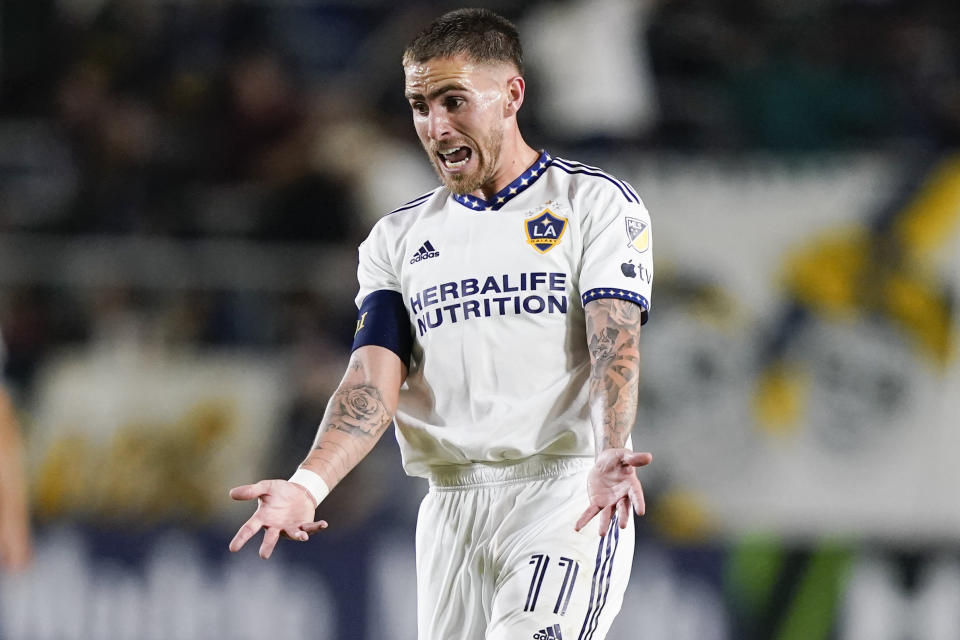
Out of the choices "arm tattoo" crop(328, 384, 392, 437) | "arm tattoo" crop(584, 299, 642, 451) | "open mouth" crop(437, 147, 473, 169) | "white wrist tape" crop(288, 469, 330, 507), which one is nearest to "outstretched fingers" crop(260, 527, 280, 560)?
"white wrist tape" crop(288, 469, 330, 507)

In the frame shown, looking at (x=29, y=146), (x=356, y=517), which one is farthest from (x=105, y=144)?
(x=356, y=517)

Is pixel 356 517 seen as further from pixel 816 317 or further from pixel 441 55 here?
pixel 441 55

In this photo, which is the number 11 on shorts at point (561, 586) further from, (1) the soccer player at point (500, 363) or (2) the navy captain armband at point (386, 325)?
(2) the navy captain armband at point (386, 325)

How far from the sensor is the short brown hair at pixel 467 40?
484cm

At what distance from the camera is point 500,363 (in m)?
4.91

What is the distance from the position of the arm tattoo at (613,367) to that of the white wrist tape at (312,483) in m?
0.92

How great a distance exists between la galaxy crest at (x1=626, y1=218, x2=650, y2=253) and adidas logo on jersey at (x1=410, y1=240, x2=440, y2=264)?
27.0 inches

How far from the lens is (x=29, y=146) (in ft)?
38.6

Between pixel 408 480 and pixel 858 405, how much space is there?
10.2 feet

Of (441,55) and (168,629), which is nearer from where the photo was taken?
(441,55)

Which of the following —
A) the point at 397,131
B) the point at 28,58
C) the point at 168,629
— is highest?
the point at 28,58

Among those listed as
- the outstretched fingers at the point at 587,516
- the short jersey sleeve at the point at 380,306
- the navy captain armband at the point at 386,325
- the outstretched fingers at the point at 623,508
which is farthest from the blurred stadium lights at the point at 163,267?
the outstretched fingers at the point at 623,508

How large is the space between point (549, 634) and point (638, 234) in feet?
A: 4.52

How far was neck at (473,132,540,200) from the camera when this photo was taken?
5.05 m
